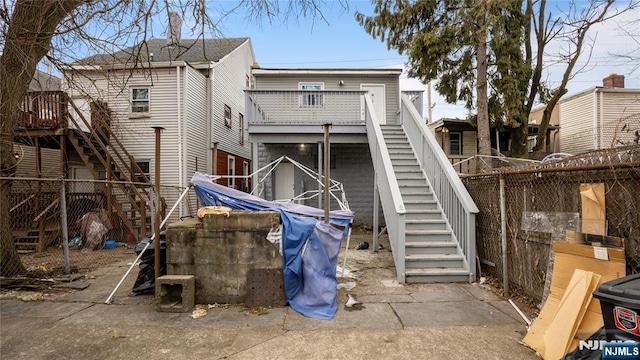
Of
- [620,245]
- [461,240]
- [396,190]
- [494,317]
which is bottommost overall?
[494,317]

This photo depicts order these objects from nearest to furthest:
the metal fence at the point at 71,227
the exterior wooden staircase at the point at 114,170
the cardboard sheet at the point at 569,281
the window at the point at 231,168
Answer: the cardboard sheet at the point at 569,281, the metal fence at the point at 71,227, the exterior wooden staircase at the point at 114,170, the window at the point at 231,168

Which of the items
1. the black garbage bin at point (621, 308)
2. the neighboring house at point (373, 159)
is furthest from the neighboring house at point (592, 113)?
the black garbage bin at point (621, 308)

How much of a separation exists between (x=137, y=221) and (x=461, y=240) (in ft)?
31.5

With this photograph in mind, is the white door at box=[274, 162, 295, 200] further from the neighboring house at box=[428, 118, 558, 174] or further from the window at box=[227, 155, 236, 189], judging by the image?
the neighboring house at box=[428, 118, 558, 174]

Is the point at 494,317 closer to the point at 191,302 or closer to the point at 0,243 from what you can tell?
the point at 191,302

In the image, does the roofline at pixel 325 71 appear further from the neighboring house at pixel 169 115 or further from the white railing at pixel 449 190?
the white railing at pixel 449 190

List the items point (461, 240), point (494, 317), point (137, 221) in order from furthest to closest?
point (137, 221) → point (461, 240) → point (494, 317)

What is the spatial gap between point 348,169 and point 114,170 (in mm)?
7600

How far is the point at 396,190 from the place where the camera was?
5.89 meters

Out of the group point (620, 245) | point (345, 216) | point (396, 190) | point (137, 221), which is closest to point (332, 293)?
point (345, 216)

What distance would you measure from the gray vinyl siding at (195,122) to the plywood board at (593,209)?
35.5ft

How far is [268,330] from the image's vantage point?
370cm

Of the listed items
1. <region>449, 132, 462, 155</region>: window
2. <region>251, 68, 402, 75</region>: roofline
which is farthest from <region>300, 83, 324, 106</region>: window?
<region>449, 132, 462, 155</region>: window

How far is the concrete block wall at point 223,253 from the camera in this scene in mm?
4457
